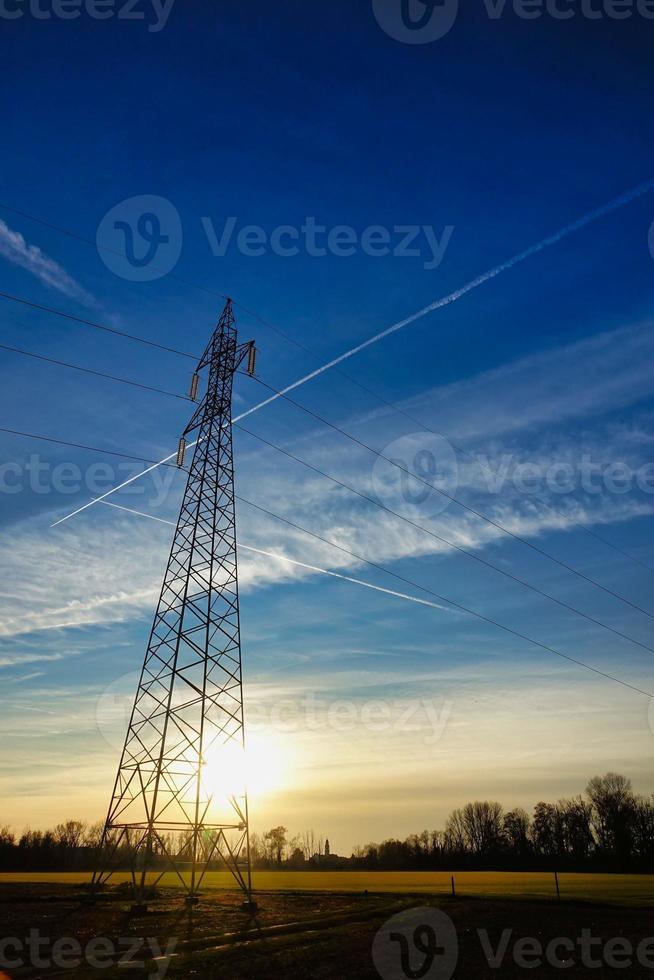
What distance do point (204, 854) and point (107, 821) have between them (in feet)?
16.7

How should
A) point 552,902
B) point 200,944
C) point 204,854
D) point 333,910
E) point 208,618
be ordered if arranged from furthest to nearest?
point 552,902 → point 333,910 → point 208,618 → point 204,854 → point 200,944

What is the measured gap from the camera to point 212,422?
35188 mm

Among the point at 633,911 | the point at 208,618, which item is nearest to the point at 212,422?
the point at 208,618

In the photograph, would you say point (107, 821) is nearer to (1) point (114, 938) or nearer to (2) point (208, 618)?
(1) point (114, 938)

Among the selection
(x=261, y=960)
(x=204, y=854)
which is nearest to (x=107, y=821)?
(x=204, y=854)

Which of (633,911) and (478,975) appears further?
(633,911)

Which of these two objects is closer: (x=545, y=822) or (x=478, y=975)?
(x=478, y=975)

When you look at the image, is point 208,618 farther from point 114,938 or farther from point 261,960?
point 261,960

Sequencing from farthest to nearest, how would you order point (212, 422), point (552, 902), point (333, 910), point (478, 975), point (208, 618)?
point (552, 902)
point (212, 422)
point (333, 910)
point (208, 618)
point (478, 975)

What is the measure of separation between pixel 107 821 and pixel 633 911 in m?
29.8

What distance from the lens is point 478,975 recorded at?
658 inches

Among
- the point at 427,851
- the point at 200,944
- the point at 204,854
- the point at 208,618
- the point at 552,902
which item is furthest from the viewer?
the point at 427,851

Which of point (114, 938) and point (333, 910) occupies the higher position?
point (114, 938)

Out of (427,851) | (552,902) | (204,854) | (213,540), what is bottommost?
(427,851)
